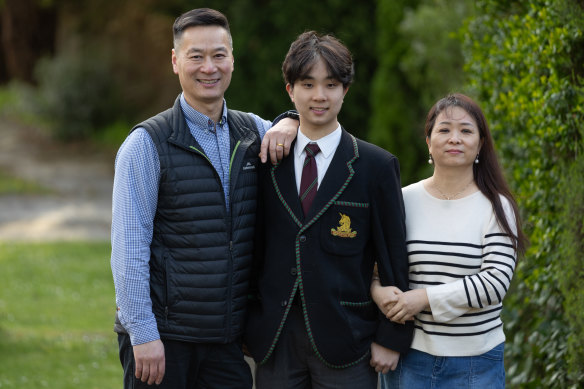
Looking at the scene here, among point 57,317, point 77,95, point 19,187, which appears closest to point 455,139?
point 57,317

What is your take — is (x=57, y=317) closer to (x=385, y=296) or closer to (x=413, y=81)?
(x=413, y=81)

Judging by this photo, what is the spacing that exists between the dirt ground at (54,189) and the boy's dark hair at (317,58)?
8.97 metres

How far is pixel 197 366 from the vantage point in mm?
3021

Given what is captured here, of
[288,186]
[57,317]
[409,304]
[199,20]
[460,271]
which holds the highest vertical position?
[199,20]

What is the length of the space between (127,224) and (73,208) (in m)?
10.5

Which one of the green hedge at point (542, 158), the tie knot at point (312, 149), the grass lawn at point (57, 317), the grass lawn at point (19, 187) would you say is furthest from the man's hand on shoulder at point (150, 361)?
the grass lawn at point (19, 187)

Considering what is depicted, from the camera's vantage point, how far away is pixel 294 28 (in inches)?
461

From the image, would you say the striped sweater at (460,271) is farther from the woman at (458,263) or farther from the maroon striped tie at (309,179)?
the maroon striped tie at (309,179)

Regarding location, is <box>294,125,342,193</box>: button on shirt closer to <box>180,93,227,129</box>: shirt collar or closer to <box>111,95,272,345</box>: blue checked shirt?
<box>180,93,227,129</box>: shirt collar

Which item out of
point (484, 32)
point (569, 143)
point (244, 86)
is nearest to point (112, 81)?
point (244, 86)

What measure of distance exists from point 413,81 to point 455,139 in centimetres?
648

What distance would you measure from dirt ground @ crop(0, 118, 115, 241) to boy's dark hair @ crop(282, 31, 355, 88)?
897 centimetres

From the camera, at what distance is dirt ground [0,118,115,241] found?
38.7 ft

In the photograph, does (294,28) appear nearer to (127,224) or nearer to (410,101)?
(410,101)
